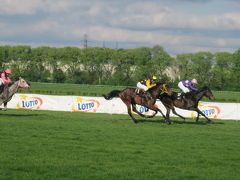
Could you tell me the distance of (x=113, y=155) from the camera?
35.1 feet

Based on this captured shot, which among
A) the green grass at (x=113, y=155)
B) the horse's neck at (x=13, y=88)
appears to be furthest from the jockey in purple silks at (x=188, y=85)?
the horse's neck at (x=13, y=88)

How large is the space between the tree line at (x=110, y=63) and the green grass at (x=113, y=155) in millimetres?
59977

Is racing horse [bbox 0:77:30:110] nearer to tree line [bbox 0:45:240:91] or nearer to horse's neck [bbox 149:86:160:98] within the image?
horse's neck [bbox 149:86:160:98]

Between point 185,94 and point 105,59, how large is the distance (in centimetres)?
6065

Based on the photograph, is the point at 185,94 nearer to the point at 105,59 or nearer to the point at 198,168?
the point at 198,168

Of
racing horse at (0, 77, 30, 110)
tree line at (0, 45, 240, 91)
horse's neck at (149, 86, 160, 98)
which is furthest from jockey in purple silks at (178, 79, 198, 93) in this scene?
tree line at (0, 45, 240, 91)

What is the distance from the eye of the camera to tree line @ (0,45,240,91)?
7694 centimetres

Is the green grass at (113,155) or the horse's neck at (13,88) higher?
the horse's neck at (13,88)

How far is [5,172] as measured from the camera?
848 cm

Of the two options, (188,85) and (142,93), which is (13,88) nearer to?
(142,93)

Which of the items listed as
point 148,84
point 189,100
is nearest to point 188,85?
point 189,100

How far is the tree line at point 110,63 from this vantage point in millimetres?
76938

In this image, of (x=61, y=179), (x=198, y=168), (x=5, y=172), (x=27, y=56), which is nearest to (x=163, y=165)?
(x=198, y=168)

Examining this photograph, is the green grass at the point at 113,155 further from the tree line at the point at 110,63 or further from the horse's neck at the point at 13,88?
the tree line at the point at 110,63
